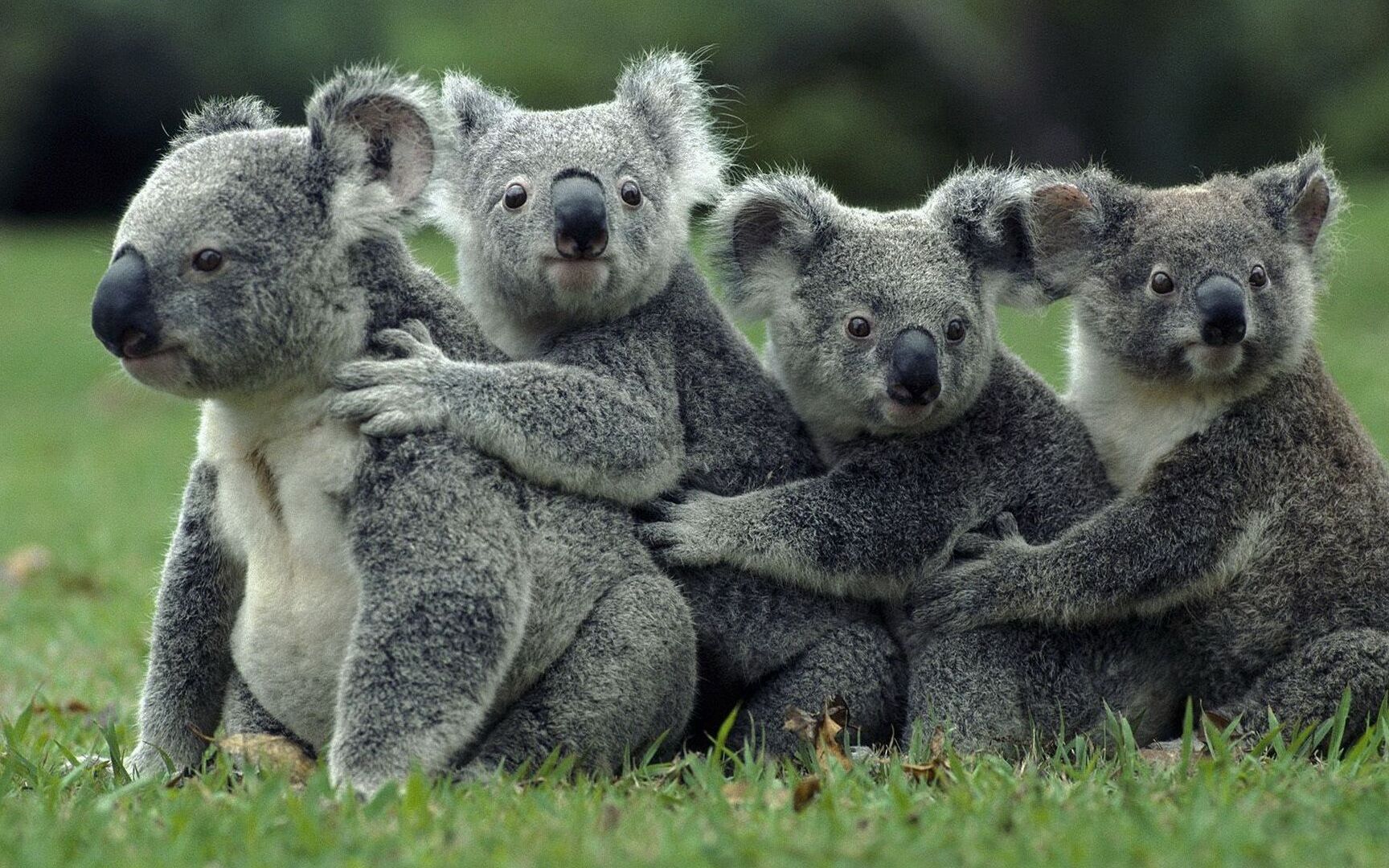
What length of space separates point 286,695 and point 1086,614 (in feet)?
7.57

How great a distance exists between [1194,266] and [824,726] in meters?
1.79

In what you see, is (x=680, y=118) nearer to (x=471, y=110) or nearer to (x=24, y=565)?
(x=471, y=110)

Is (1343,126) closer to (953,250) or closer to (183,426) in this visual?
(183,426)

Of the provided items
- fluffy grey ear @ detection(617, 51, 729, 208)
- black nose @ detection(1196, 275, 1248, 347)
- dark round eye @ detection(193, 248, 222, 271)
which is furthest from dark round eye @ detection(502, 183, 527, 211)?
black nose @ detection(1196, 275, 1248, 347)

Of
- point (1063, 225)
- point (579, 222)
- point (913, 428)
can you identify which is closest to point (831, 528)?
point (913, 428)

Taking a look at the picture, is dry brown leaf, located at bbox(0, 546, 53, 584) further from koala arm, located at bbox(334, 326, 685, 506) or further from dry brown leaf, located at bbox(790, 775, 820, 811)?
dry brown leaf, located at bbox(790, 775, 820, 811)

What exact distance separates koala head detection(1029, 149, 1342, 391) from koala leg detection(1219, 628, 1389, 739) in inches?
33.0

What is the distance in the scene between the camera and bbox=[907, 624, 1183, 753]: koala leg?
477 cm

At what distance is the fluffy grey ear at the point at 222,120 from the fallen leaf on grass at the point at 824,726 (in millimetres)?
2304

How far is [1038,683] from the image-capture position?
4855mm

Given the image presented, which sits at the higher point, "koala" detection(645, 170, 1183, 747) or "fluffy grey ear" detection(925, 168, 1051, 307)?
"fluffy grey ear" detection(925, 168, 1051, 307)

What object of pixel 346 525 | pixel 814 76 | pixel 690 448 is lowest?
pixel 346 525

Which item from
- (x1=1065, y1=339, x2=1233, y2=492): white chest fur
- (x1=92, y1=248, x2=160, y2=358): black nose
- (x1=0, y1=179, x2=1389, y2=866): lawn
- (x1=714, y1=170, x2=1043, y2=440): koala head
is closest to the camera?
(x1=0, y1=179, x2=1389, y2=866): lawn

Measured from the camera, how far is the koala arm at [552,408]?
418 cm
